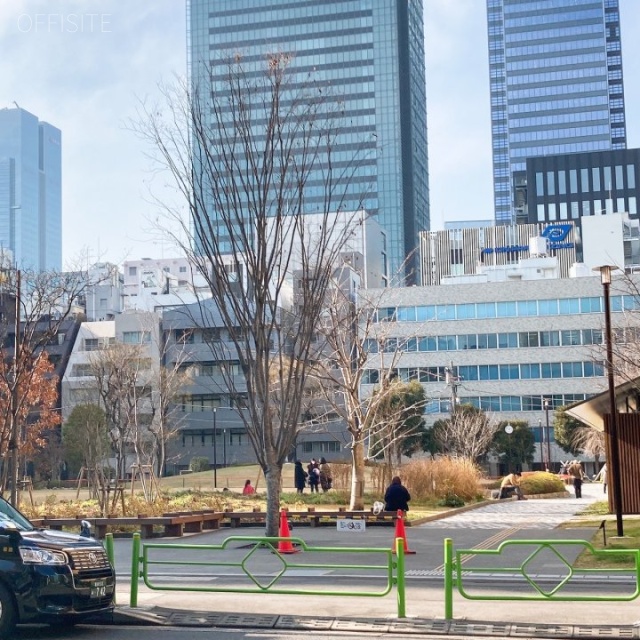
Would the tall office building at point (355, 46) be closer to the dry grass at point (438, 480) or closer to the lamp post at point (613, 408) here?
the dry grass at point (438, 480)

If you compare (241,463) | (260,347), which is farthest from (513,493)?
(241,463)

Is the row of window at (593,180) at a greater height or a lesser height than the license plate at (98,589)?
greater

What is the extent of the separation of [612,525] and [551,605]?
13.3 metres

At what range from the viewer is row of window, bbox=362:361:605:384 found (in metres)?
83.6

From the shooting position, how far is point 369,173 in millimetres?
165750

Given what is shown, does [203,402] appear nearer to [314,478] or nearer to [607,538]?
[314,478]

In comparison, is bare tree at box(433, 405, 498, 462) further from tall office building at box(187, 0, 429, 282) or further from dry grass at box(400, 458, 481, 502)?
tall office building at box(187, 0, 429, 282)

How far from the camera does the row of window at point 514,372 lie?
8362cm

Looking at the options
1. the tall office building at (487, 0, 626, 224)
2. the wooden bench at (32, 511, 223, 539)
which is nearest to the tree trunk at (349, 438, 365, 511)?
the wooden bench at (32, 511, 223, 539)

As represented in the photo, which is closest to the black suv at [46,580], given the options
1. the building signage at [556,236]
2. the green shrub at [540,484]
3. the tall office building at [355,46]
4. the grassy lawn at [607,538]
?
the grassy lawn at [607,538]

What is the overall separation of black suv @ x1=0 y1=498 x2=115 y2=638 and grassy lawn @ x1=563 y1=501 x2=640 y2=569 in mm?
8472

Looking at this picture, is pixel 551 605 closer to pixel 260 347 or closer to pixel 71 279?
pixel 260 347

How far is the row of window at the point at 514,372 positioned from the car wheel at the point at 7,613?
7275 cm

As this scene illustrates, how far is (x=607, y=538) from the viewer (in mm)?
21531
